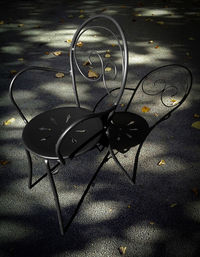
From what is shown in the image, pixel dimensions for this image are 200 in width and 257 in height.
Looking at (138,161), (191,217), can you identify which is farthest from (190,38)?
(191,217)

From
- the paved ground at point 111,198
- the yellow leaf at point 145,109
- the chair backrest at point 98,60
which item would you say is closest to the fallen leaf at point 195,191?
the paved ground at point 111,198

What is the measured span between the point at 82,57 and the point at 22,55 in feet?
3.02

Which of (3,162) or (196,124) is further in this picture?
(196,124)

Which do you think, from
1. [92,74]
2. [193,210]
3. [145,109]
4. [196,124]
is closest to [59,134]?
[193,210]

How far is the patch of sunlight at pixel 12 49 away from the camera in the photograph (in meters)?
3.63

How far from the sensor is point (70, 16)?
189 inches

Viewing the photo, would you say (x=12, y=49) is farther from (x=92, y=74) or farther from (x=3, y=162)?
(x=3, y=162)

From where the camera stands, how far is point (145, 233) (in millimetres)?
1493

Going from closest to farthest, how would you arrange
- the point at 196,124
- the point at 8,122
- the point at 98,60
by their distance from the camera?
the point at 196,124 → the point at 8,122 → the point at 98,60

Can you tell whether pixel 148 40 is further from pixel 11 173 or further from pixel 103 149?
pixel 11 173

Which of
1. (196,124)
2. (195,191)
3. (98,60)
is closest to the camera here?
(195,191)

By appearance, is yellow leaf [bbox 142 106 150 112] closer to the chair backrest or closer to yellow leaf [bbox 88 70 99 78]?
the chair backrest

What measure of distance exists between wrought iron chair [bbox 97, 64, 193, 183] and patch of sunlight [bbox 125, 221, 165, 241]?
35cm

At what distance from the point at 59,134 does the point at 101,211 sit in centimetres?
61
